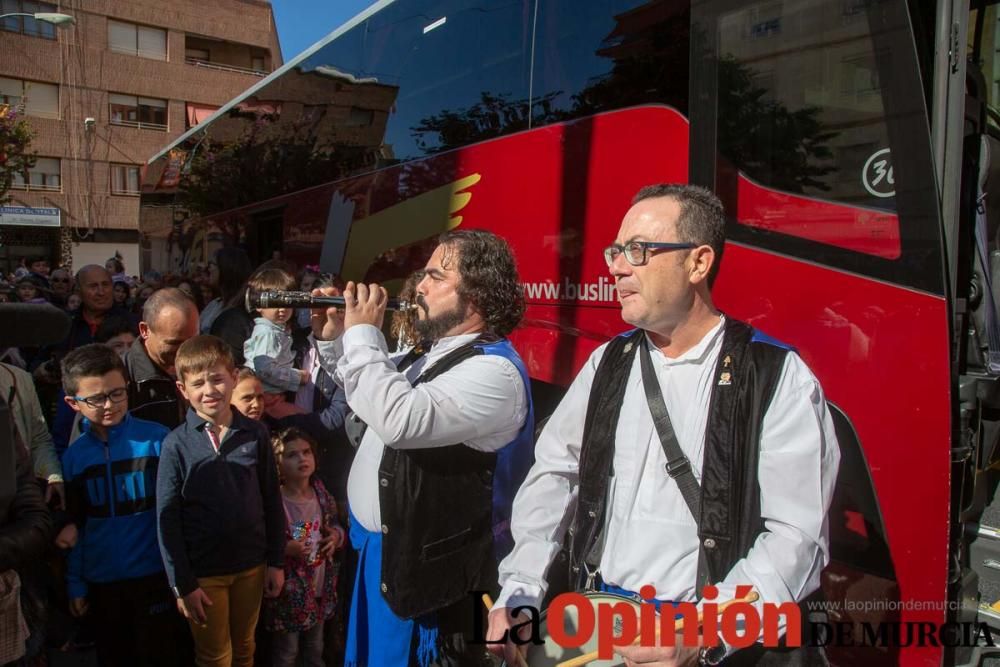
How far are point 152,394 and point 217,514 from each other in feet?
2.74

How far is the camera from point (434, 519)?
7.16ft

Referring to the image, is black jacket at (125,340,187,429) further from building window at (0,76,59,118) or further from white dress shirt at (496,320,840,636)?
building window at (0,76,59,118)

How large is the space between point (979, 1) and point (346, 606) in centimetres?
389

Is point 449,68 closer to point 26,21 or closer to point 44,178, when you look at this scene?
point 44,178

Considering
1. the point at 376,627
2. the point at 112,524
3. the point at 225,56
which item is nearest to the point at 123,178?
the point at 225,56

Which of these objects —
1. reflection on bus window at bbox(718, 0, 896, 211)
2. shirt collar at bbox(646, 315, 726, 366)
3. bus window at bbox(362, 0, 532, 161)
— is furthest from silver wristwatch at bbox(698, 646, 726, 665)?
bus window at bbox(362, 0, 532, 161)

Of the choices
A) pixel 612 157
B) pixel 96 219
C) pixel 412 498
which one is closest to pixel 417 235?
pixel 612 157

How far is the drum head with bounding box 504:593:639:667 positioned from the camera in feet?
5.43

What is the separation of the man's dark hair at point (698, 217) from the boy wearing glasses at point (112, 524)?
2298 millimetres

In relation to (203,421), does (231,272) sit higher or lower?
higher

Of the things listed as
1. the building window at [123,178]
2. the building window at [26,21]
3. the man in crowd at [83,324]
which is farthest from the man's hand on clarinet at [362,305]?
the building window at [26,21]

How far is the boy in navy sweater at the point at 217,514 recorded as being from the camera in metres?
2.73

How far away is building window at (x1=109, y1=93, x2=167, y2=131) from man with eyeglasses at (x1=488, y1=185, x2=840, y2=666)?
3701cm

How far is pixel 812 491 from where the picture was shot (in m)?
1.51
